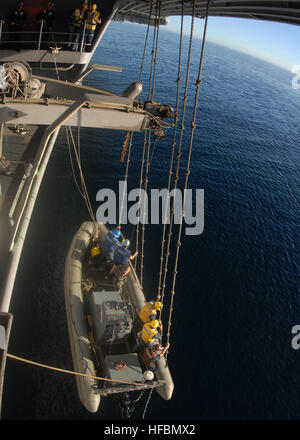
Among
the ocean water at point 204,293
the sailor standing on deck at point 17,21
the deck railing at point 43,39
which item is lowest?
the ocean water at point 204,293

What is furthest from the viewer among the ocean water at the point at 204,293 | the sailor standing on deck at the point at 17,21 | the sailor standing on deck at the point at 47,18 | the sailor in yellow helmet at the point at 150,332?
the sailor standing on deck at the point at 47,18

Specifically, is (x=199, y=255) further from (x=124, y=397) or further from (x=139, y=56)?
(x=139, y=56)

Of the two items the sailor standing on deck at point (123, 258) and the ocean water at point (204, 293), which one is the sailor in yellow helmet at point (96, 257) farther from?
the ocean water at point (204, 293)

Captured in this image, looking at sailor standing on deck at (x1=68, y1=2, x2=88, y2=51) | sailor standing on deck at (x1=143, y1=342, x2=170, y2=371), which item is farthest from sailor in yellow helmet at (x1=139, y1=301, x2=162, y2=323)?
sailor standing on deck at (x1=68, y1=2, x2=88, y2=51)

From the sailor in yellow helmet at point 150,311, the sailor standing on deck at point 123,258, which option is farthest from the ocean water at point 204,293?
the sailor in yellow helmet at point 150,311

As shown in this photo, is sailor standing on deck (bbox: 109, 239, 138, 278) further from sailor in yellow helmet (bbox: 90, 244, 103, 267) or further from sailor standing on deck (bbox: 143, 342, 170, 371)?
sailor standing on deck (bbox: 143, 342, 170, 371)
